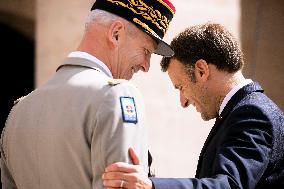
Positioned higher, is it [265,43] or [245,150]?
[265,43]

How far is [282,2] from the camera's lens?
5621 mm

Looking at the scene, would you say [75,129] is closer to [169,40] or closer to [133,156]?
[133,156]

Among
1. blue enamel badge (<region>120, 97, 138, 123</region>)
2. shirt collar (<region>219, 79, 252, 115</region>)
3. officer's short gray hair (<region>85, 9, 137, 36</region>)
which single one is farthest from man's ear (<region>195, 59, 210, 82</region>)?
blue enamel badge (<region>120, 97, 138, 123</region>)

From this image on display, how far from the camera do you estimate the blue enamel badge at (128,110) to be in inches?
64.5

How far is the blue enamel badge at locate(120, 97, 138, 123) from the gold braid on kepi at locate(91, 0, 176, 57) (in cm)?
38

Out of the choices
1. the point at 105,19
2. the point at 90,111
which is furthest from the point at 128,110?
the point at 105,19

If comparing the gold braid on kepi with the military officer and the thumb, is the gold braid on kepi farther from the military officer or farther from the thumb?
the thumb

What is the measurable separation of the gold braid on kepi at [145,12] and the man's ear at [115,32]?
4cm

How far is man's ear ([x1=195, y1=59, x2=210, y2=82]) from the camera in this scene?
282 cm

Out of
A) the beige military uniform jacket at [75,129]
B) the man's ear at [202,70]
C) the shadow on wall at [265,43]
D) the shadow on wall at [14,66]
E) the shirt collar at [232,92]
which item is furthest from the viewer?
the shadow on wall at [265,43]

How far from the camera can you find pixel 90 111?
168 centimetres

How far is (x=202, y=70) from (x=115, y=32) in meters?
1.04

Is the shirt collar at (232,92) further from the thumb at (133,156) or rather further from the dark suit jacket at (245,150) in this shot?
the thumb at (133,156)

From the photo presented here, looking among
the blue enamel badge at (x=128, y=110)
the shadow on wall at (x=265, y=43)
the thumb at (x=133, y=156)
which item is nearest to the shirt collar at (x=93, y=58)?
the blue enamel badge at (x=128, y=110)
